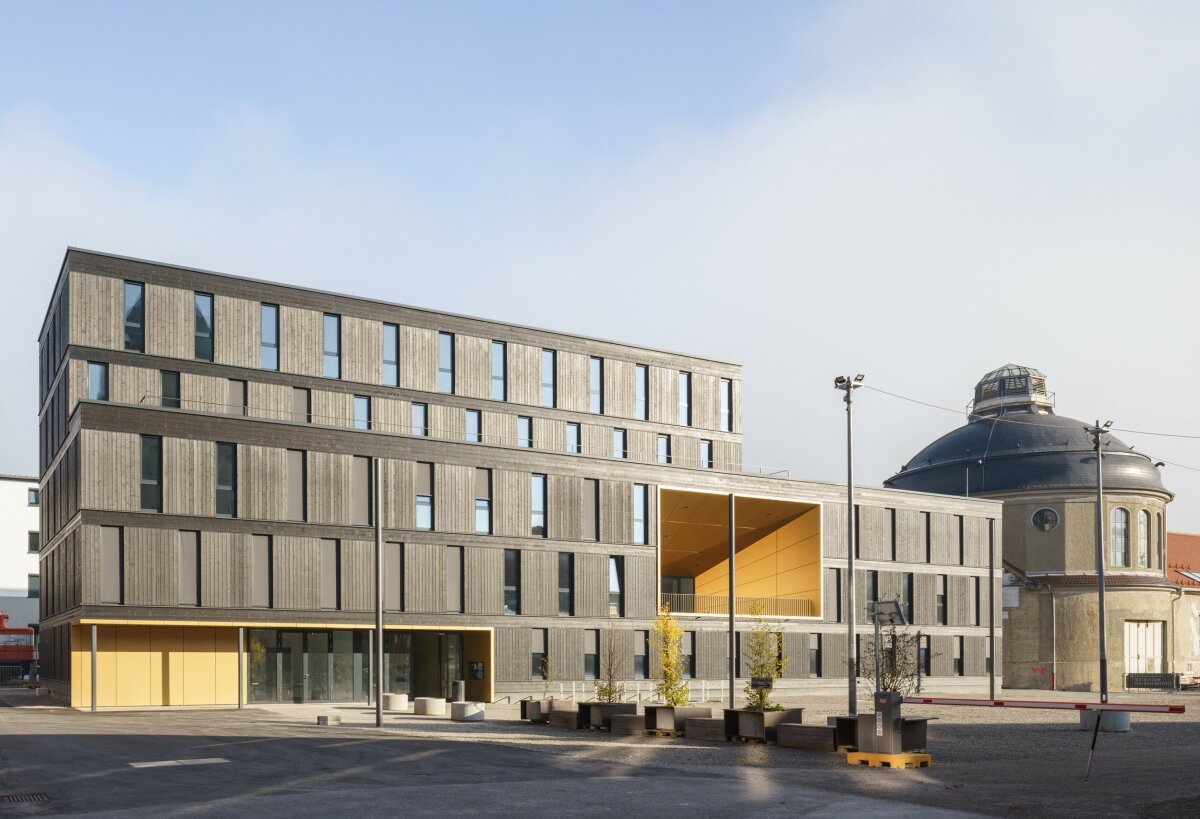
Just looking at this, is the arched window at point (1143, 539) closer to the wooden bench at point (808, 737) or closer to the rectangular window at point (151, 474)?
the rectangular window at point (151, 474)

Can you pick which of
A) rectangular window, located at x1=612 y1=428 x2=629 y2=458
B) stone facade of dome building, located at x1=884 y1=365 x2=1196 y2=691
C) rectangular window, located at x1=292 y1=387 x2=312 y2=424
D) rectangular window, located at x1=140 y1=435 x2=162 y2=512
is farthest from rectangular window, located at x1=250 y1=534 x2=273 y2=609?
stone facade of dome building, located at x1=884 y1=365 x2=1196 y2=691

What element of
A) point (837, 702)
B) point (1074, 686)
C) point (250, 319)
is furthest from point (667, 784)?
point (1074, 686)

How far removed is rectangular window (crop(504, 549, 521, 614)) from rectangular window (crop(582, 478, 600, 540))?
12.1 feet

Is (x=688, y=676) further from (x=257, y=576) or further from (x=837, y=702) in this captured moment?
(x=257, y=576)

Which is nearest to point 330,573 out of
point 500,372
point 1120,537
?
point 500,372

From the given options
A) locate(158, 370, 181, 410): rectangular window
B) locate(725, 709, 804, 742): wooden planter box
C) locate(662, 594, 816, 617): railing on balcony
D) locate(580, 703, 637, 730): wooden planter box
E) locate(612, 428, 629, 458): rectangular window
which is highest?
locate(158, 370, 181, 410): rectangular window

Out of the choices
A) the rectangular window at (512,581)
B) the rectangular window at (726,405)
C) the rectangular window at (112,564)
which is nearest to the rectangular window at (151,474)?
the rectangular window at (112,564)

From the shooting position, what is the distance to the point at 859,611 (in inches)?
2589

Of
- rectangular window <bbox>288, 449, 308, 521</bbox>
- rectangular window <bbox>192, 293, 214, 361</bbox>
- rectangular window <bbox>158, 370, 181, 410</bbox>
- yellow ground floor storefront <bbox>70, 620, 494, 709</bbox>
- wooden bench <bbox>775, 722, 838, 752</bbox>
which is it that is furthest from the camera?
rectangular window <bbox>192, 293, 214, 361</bbox>

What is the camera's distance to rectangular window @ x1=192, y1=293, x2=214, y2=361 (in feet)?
179

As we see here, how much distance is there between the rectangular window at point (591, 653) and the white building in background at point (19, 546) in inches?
2267

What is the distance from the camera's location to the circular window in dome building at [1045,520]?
83.3 meters

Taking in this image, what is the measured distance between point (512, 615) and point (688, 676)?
9899 millimetres

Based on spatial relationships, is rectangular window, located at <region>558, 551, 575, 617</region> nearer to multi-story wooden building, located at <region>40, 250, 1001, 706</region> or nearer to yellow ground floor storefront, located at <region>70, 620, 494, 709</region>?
multi-story wooden building, located at <region>40, 250, 1001, 706</region>
